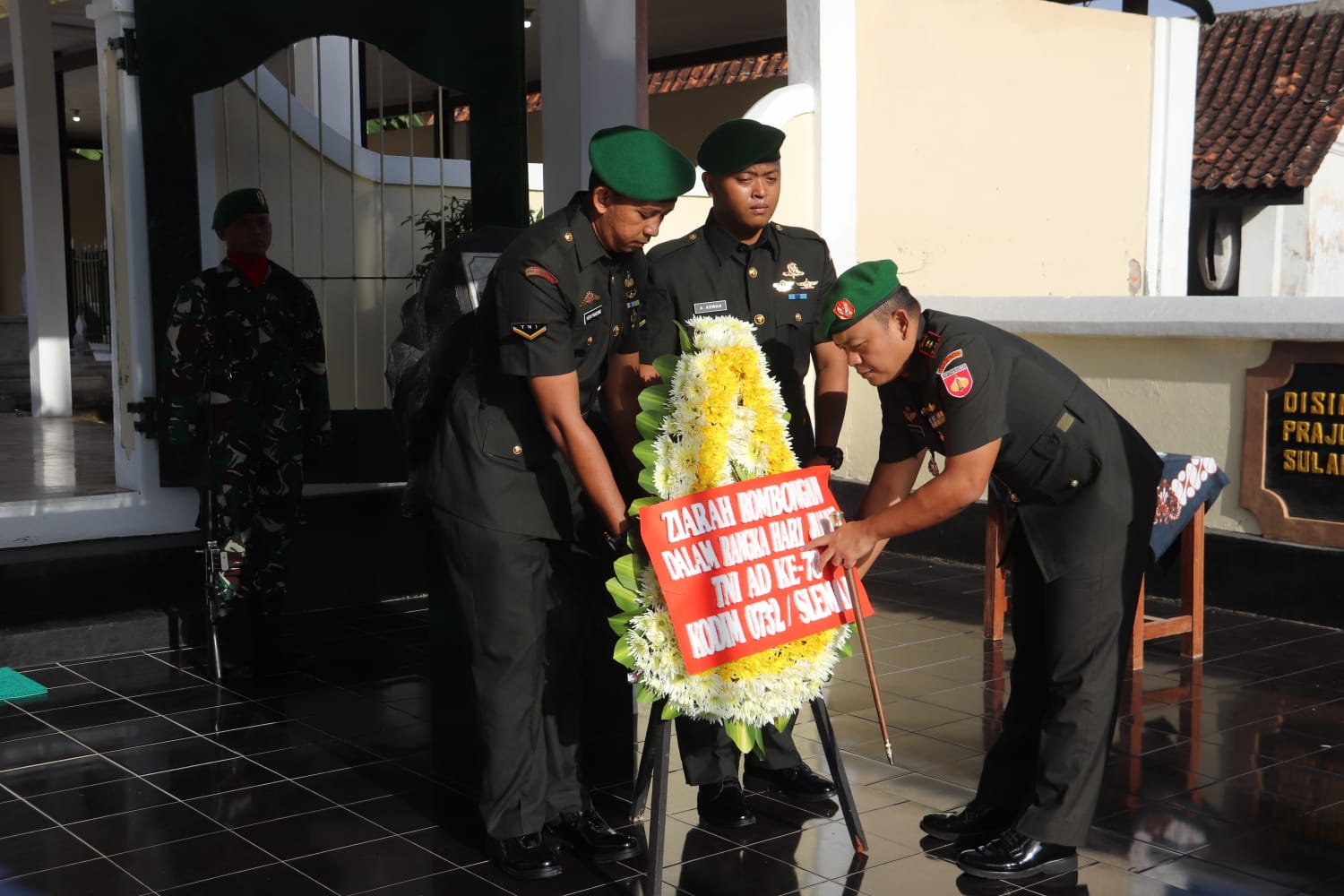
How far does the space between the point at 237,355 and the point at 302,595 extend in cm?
151

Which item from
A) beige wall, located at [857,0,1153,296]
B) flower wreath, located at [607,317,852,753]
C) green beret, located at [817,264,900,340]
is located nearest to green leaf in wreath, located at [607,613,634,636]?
flower wreath, located at [607,317,852,753]

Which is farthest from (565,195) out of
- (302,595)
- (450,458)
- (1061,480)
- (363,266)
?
(1061,480)

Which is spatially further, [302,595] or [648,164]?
[302,595]

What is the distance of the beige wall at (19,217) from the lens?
21438 millimetres

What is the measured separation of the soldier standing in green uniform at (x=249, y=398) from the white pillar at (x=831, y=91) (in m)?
3.86

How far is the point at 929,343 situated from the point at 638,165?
810 mm

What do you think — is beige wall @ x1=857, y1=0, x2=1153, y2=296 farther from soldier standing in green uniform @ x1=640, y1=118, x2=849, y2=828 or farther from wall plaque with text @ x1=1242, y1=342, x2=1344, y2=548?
soldier standing in green uniform @ x1=640, y1=118, x2=849, y2=828

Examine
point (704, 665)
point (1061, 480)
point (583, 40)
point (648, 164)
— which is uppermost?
Result: point (583, 40)

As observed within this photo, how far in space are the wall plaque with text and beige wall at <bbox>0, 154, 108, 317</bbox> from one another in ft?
59.5

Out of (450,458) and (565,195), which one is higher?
(565,195)

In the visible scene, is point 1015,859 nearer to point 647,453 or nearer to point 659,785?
point 659,785

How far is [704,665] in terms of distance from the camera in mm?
3305

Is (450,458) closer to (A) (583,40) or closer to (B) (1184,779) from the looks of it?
(B) (1184,779)

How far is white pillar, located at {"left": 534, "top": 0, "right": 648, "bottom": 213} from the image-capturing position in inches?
259
